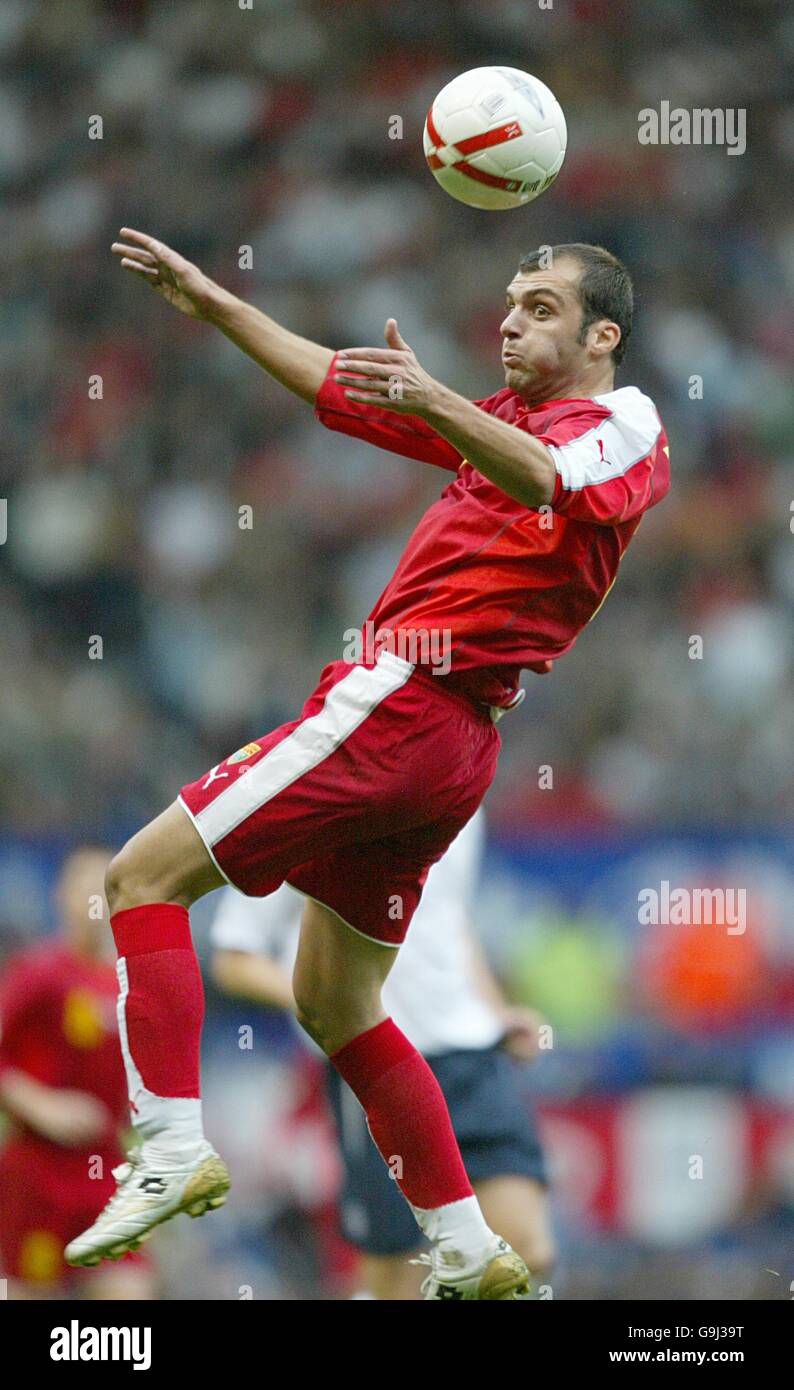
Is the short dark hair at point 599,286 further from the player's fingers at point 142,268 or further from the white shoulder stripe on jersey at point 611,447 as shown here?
the player's fingers at point 142,268

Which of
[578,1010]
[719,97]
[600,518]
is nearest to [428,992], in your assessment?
[578,1010]

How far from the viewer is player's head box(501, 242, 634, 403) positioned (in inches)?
168

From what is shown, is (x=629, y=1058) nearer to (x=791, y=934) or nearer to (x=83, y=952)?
(x=791, y=934)

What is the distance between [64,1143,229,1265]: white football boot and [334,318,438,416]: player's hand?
1.60 meters

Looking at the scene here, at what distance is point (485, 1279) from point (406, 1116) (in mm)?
414

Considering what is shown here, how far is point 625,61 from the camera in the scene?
34.7ft

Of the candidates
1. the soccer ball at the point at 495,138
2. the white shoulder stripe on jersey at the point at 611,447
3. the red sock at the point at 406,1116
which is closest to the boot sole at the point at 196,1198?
the red sock at the point at 406,1116

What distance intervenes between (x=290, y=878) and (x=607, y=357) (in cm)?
141

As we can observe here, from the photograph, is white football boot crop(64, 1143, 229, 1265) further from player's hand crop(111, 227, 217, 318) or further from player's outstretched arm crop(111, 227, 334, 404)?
player's hand crop(111, 227, 217, 318)

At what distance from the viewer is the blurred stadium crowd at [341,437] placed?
7.88 m

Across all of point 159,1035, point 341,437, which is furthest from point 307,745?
point 341,437

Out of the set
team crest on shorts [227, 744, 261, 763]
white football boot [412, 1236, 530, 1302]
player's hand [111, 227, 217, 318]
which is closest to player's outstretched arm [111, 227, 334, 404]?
player's hand [111, 227, 217, 318]

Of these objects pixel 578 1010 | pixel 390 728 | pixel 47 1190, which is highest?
pixel 390 728

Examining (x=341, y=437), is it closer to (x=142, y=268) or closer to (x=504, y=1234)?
(x=504, y=1234)
